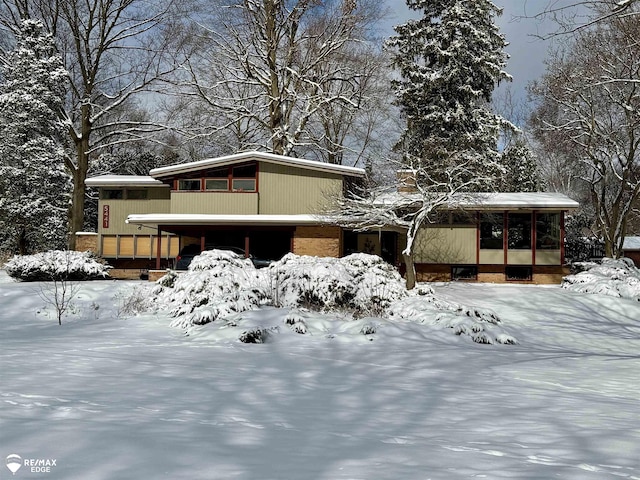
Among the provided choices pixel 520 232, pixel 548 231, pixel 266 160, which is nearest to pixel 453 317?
pixel 266 160

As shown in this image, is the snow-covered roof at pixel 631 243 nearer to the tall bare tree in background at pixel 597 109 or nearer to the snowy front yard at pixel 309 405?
the tall bare tree in background at pixel 597 109

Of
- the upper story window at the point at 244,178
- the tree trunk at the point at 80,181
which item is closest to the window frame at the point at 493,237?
the upper story window at the point at 244,178

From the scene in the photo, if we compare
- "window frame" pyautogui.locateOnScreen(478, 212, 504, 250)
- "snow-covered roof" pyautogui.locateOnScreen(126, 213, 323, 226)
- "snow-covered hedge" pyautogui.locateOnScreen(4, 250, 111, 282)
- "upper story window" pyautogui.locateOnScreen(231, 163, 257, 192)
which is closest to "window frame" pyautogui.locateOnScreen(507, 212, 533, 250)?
"window frame" pyautogui.locateOnScreen(478, 212, 504, 250)

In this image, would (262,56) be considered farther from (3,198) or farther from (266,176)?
(3,198)

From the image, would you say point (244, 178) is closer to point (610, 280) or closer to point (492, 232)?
point (492, 232)

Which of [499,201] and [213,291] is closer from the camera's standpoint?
[213,291]

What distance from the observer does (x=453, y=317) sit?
1187 centimetres

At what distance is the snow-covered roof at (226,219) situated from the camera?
2098cm

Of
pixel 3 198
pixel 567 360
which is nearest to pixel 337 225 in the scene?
pixel 567 360

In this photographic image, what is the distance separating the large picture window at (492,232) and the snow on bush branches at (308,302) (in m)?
9.71

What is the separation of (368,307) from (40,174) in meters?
22.2

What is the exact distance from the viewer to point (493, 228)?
2288cm

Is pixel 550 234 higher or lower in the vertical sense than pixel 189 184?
lower

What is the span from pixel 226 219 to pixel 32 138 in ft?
46.1
